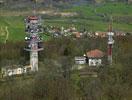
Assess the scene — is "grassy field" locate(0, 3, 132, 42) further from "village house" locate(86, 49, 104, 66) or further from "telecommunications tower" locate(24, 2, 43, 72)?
"village house" locate(86, 49, 104, 66)

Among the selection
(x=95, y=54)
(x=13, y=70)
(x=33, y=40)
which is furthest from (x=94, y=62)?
(x=13, y=70)

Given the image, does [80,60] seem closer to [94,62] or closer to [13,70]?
[94,62]

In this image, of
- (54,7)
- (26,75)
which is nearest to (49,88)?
(26,75)

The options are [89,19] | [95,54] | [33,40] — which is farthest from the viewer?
[89,19]

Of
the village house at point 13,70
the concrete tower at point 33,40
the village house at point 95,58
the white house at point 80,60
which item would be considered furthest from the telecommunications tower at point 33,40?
the village house at point 95,58

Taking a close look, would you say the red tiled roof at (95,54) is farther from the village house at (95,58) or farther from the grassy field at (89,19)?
the grassy field at (89,19)

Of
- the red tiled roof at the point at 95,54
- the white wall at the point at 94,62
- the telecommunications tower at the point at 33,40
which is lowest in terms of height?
the white wall at the point at 94,62

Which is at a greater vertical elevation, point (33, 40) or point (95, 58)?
point (33, 40)

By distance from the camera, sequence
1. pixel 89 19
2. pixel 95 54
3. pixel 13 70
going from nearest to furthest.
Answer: pixel 13 70 → pixel 95 54 → pixel 89 19

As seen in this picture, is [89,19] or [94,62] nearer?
[94,62]
